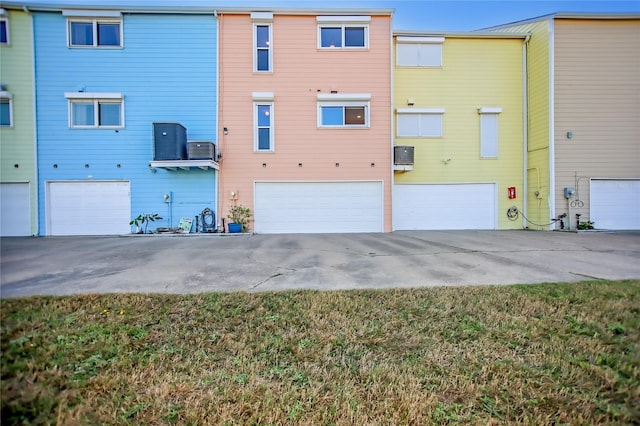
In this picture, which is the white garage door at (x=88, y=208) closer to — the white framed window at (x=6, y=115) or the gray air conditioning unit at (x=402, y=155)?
the white framed window at (x=6, y=115)

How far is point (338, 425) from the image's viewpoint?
1637 mm

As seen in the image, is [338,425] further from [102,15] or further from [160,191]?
[102,15]

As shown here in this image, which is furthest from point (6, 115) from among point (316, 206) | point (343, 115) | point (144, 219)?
point (343, 115)

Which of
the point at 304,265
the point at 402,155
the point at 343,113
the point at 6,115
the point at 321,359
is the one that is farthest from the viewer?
the point at 402,155

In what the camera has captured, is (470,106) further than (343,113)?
Yes

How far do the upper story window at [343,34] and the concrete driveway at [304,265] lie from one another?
290 inches

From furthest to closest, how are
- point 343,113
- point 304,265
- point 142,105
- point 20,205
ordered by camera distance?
1. point 343,113
2. point 142,105
3. point 20,205
4. point 304,265

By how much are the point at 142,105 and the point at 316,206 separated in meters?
6.85

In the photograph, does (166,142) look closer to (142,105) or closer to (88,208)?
(142,105)

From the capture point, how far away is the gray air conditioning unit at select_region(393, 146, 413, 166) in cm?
1044

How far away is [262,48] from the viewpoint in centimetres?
1007

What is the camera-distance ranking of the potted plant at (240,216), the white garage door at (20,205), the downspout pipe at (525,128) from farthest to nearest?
the downspout pipe at (525,128)
the potted plant at (240,216)
the white garage door at (20,205)

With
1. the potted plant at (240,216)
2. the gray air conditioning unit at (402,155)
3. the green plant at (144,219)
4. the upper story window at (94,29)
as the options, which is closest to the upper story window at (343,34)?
the gray air conditioning unit at (402,155)

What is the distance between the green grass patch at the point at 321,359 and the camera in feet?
5.54
